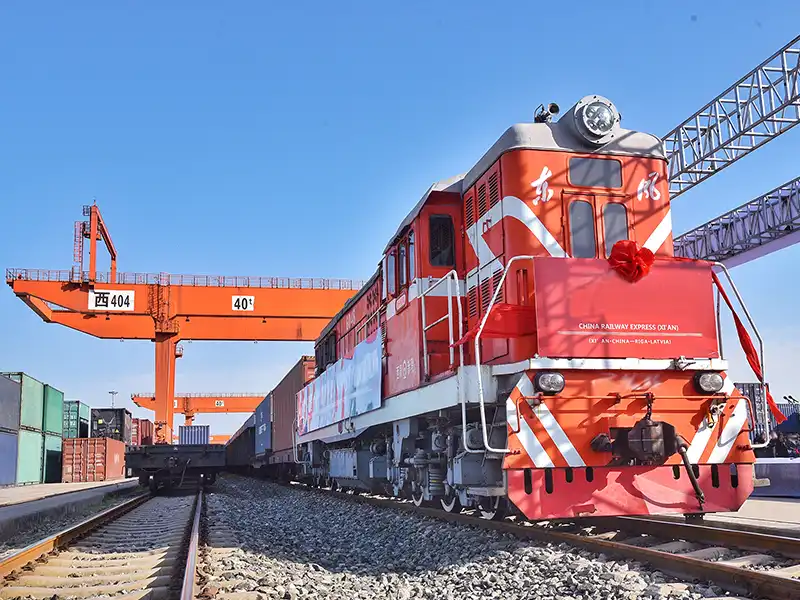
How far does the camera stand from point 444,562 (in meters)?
5.51

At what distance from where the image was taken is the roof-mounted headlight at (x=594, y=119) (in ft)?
21.3

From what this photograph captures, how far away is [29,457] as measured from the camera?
27781mm

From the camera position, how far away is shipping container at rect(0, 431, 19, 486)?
23844 mm

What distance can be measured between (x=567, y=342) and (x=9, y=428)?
23098 mm


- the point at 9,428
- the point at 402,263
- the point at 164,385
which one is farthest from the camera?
the point at 164,385

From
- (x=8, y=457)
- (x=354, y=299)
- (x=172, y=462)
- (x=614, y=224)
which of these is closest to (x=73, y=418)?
(x=8, y=457)

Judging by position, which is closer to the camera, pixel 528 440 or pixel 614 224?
pixel 528 440

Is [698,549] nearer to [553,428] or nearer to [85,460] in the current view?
[553,428]

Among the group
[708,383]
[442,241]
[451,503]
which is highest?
[442,241]

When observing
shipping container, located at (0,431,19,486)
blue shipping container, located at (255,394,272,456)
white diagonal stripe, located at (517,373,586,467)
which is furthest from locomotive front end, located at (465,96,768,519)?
shipping container, located at (0,431,19,486)

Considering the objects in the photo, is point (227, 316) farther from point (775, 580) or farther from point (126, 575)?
point (775, 580)

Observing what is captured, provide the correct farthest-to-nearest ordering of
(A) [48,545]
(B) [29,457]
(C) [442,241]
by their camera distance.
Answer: (B) [29,457]
(C) [442,241]
(A) [48,545]

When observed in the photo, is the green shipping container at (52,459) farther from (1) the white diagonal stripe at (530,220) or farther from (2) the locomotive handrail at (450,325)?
(1) the white diagonal stripe at (530,220)

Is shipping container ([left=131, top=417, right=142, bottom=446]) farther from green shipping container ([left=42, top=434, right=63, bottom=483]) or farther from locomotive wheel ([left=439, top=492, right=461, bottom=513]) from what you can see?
locomotive wheel ([left=439, top=492, right=461, bottom=513])
